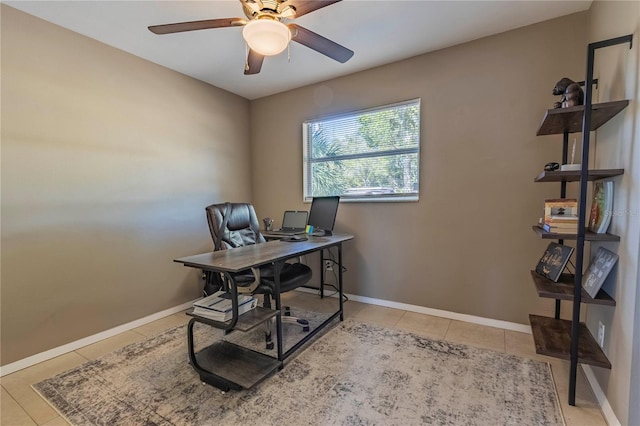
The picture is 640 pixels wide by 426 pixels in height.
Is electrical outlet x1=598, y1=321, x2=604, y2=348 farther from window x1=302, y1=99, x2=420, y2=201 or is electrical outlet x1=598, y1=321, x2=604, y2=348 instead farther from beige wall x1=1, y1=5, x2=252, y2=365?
beige wall x1=1, y1=5, x2=252, y2=365

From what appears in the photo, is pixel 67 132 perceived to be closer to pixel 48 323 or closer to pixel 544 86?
pixel 48 323

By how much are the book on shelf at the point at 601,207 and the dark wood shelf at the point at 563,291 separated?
35 cm

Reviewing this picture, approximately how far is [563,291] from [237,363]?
2.01 metres

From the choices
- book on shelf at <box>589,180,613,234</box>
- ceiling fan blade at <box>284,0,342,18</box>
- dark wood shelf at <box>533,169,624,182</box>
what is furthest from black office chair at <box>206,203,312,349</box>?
book on shelf at <box>589,180,613,234</box>

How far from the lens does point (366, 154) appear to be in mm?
3107

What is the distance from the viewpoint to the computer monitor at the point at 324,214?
9.43ft

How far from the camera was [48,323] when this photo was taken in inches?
83.9

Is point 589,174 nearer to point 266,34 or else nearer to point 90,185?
point 266,34

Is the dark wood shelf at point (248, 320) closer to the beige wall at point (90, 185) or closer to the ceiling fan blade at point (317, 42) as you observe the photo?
the beige wall at point (90, 185)

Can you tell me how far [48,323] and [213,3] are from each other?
8.53 ft

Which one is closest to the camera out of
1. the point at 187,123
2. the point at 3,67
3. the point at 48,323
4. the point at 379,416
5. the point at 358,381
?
the point at 379,416

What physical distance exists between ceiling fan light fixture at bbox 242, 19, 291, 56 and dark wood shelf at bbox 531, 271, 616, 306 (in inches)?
77.8

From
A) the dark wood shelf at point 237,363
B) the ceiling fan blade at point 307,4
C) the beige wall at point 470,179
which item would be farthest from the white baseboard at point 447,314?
the ceiling fan blade at point 307,4

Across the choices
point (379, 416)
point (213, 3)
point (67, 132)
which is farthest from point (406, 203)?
point (67, 132)
